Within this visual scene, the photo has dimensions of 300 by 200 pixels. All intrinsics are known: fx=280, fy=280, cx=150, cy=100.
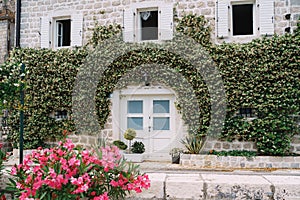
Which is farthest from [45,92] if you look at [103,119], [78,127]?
[103,119]

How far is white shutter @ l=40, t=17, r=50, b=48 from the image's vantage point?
27.6 feet

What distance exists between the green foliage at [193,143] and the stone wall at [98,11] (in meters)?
2.88

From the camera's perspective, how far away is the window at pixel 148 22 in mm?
7543

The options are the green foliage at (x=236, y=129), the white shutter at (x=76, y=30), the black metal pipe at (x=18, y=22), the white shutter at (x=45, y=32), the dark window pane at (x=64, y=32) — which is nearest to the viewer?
the green foliage at (x=236, y=129)

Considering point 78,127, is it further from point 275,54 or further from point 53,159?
point 53,159

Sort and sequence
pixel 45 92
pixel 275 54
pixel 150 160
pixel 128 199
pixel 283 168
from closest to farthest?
pixel 128 199, pixel 283 168, pixel 275 54, pixel 150 160, pixel 45 92

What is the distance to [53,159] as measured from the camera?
1765 mm

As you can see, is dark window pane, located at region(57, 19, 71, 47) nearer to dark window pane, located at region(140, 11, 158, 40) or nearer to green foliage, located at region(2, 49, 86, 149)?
green foliage, located at region(2, 49, 86, 149)

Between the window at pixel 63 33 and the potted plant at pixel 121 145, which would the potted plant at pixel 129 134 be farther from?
the window at pixel 63 33

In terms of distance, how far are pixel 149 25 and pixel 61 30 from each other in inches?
112

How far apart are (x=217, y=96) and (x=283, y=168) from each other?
7.24ft

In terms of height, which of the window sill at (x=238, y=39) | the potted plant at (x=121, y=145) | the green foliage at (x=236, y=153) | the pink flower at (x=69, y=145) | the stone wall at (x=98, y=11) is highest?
the stone wall at (x=98, y=11)

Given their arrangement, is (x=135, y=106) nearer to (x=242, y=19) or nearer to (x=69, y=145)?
(x=242, y=19)

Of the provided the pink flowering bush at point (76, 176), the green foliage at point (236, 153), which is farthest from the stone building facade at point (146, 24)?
the pink flowering bush at point (76, 176)
